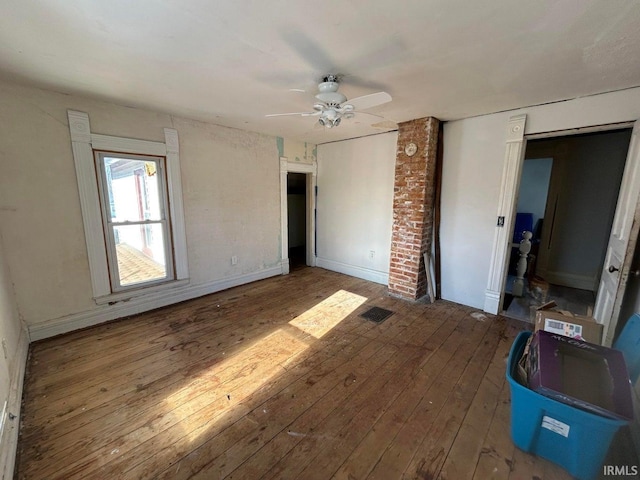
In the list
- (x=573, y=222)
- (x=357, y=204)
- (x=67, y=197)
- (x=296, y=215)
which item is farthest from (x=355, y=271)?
(x=67, y=197)

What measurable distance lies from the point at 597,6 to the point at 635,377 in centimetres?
206

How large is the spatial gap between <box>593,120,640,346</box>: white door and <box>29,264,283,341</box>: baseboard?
4.13 metres

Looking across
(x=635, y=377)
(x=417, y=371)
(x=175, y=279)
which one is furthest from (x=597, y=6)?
(x=175, y=279)

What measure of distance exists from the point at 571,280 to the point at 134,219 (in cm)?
633

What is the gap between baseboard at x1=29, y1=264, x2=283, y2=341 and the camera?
2650 mm

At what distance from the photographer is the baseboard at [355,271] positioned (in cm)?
429

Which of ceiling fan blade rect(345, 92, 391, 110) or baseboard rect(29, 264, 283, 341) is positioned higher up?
ceiling fan blade rect(345, 92, 391, 110)

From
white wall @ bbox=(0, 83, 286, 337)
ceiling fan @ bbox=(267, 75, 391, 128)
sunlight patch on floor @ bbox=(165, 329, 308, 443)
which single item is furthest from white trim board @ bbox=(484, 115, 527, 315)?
white wall @ bbox=(0, 83, 286, 337)

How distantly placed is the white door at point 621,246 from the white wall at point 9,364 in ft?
13.0

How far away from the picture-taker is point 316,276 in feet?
15.4

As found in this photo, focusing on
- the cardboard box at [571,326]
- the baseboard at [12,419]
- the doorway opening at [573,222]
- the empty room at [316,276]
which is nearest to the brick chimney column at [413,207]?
the empty room at [316,276]

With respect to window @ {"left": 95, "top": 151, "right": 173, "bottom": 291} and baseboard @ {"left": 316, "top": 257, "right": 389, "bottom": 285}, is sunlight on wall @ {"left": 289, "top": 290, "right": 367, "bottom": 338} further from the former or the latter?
window @ {"left": 95, "top": 151, "right": 173, "bottom": 291}

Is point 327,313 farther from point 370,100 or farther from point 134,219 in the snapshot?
point 134,219

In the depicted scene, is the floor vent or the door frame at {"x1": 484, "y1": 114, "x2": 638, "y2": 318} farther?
the floor vent
